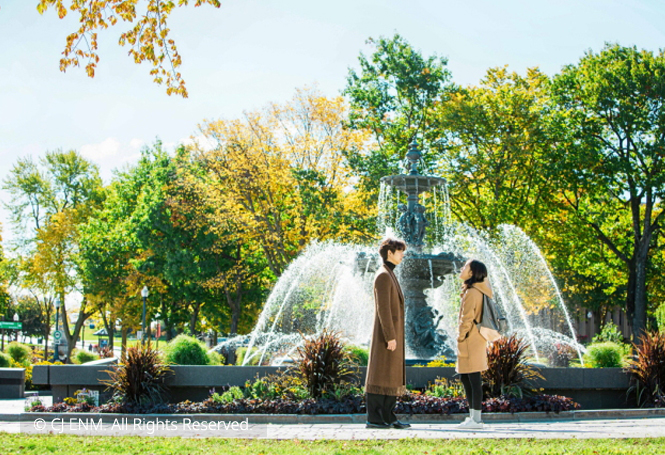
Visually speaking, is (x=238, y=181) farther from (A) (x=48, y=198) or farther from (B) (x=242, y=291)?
(A) (x=48, y=198)

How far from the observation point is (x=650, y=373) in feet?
33.8

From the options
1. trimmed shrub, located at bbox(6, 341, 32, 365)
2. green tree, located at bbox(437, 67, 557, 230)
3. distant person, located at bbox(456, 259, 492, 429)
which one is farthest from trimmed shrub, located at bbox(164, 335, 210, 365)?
green tree, located at bbox(437, 67, 557, 230)

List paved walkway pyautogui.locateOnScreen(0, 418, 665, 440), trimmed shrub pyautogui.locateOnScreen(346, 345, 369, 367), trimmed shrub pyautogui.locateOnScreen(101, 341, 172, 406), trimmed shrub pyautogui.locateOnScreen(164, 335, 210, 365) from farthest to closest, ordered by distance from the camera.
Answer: trimmed shrub pyautogui.locateOnScreen(164, 335, 210, 365)
trimmed shrub pyautogui.locateOnScreen(346, 345, 369, 367)
trimmed shrub pyautogui.locateOnScreen(101, 341, 172, 406)
paved walkway pyautogui.locateOnScreen(0, 418, 665, 440)

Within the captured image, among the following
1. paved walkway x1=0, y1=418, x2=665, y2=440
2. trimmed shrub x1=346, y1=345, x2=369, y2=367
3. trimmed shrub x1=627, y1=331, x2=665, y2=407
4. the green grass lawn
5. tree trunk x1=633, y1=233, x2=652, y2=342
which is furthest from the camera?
tree trunk x1=633, y1=233, x2=652, y2=342

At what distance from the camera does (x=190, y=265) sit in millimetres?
32219

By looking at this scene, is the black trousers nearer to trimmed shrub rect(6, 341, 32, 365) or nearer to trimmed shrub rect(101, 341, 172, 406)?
trimmed shrub rect(101, 341, 172, 406)

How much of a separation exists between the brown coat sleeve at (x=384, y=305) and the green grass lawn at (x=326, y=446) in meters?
1.01

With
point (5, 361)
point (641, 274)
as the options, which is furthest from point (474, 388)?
point (641, 274)

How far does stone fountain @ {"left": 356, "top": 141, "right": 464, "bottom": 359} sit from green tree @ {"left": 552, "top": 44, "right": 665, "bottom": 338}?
13291 mm

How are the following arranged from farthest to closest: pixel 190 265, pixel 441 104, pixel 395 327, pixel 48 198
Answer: pixel 48 198 → pixel 190 265 → pixel 441 104 → pixel 395 327

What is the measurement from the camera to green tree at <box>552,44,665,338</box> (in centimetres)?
2722

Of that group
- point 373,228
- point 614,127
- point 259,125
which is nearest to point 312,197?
point 373,228

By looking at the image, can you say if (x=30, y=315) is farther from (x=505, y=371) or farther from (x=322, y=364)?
(x=505, y=371)

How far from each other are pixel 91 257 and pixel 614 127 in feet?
84.2
